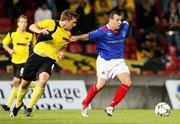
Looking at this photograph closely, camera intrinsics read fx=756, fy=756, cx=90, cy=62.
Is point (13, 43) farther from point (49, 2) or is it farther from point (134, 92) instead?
point (49, 2)

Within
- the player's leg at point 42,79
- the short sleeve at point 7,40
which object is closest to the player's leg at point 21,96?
the player's leg at point 42,79

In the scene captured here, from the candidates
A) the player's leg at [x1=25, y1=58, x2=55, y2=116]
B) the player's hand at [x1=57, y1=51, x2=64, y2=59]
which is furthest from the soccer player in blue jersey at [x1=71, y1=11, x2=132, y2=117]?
the player's leg at [x1=25, y1=58, x2=55, y2=116]

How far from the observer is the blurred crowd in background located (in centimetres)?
2169

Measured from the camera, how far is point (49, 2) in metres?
22.8

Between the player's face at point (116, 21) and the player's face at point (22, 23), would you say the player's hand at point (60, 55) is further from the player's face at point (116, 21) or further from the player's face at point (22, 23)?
the player's face at point (22, 23)

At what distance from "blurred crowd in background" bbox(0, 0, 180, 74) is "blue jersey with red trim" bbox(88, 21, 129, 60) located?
20.3ft

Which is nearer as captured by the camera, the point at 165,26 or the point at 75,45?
the point at 75,45

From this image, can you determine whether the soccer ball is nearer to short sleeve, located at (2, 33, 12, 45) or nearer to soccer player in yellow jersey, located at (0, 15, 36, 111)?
soccer player in yellow jersey, located at (0, 15, 36, 111)

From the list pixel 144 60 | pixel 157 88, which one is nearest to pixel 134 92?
pixel 157 88

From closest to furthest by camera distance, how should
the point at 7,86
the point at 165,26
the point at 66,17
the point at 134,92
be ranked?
1. the point at 66,17
2. the point at 7,86
3. the point at 134,92
4. the point at 165,26

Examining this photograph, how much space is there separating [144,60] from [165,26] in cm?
260

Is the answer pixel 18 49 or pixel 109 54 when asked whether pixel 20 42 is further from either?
pixel 109 54

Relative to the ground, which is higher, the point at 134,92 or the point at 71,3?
the point at 71,3

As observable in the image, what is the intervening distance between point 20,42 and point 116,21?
313 cm
